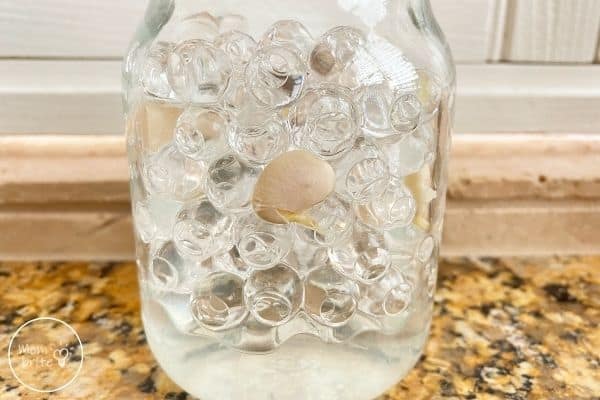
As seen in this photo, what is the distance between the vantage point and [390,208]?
1.69 ft

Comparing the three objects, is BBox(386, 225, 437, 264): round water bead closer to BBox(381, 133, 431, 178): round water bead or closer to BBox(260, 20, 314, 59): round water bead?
BBox(381, 133, 431, 178): round water bead

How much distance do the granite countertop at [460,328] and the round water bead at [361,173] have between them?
174 mm

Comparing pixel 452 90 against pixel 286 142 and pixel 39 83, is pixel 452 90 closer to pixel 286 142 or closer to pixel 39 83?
pixel 286 142

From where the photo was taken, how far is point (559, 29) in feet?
2.42

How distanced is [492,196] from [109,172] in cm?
39

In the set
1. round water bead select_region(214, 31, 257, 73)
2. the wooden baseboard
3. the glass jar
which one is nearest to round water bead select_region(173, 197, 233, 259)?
the glass jar

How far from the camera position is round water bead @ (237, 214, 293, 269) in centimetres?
50

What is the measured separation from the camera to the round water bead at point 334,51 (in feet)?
1.70

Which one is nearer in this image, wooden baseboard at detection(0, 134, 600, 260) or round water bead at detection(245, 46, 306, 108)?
round water bead at detection(245, 46, 306, 108)

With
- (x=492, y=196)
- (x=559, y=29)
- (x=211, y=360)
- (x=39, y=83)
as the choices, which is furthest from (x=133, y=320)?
(x=559, y=29)

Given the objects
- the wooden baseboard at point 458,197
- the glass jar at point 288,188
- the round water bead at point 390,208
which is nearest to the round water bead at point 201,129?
the glass jar at point 288,188

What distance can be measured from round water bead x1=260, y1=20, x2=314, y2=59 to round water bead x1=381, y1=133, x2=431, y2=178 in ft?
0.30

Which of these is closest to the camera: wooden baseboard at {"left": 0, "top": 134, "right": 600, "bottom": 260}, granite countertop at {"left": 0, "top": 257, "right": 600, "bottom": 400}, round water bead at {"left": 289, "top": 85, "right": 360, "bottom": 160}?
round water bead at {"left": 289, "top": 85, "right": 360, "bottom": 160}

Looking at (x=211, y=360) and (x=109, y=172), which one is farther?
(x=109, y=172)
